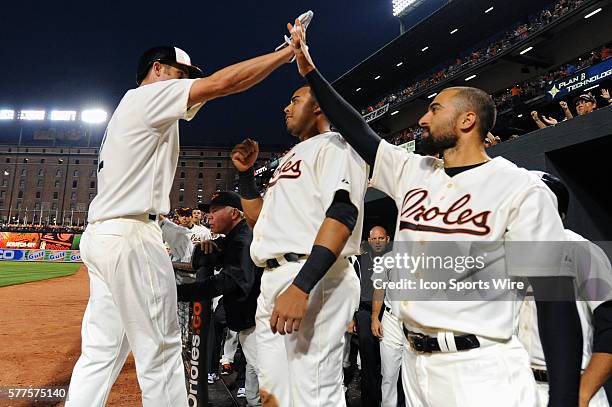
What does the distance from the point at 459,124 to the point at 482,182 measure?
0.29m

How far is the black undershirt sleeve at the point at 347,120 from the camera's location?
184cm

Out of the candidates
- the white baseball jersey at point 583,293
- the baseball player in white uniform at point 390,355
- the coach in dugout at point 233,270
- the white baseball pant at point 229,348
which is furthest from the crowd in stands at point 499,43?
the white baseball jersey at point 583,293

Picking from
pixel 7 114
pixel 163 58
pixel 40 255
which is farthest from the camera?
pixel 7 114

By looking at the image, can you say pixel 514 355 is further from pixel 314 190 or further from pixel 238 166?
pixel 238 166

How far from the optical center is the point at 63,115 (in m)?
54.9

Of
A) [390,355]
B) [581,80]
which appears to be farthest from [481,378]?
[581,80]

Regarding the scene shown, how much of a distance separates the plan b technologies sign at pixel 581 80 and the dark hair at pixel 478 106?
9.36 meters

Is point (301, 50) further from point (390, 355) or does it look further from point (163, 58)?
point (390, 355)

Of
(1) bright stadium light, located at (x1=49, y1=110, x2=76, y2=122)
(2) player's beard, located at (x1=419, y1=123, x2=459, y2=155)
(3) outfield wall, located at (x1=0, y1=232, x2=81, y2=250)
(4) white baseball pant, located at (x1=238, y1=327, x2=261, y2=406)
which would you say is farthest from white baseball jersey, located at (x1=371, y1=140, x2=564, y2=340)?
(1) bright stadium light, located at (x1=49, y1=110, x2=76, y2=122)

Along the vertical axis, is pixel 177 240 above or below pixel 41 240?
below

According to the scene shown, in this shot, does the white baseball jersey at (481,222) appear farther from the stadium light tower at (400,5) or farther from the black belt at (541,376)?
the stadium light tower at (400,5)

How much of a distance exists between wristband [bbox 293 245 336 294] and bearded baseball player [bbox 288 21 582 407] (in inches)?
11.5

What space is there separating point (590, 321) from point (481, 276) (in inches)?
36.5

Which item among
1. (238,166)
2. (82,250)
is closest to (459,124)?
(238,166)
